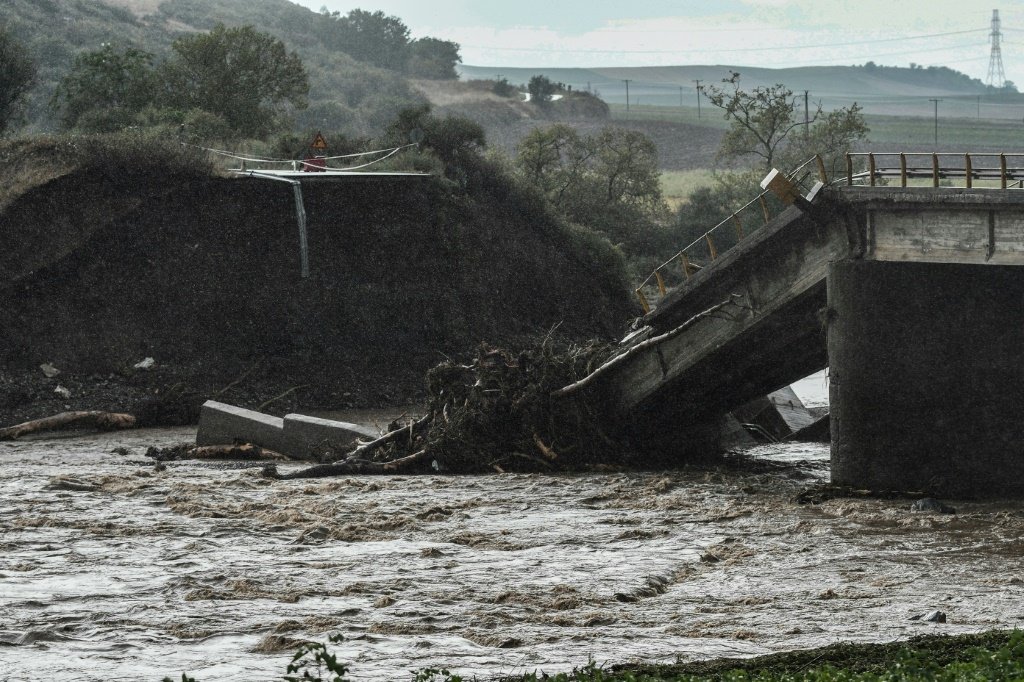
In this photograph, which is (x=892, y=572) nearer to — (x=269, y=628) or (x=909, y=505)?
(x=909, y=505)

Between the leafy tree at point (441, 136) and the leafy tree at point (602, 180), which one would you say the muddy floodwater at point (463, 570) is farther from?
the leafy tree at point (602, 180)

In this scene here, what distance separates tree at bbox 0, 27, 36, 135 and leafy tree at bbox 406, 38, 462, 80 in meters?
111

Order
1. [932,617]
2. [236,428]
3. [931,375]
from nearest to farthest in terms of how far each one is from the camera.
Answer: [932,617], [931,375], [236,428]

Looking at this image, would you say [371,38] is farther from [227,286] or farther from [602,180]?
[227,286]

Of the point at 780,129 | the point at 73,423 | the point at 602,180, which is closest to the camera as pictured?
the point at 73,423

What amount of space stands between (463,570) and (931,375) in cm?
937

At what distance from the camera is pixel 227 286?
42.6 m

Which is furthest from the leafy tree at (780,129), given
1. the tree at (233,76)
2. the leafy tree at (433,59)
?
the leafy tree at (433,59)

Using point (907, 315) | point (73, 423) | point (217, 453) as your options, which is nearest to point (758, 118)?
point (73, 423)

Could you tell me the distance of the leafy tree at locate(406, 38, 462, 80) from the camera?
175125mm

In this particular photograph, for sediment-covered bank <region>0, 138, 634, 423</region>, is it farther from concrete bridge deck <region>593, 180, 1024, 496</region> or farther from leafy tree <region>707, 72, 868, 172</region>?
leafy tree <region>707, 72, 868, 172</region>

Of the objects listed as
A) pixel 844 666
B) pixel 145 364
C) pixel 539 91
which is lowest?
pixel 145 364

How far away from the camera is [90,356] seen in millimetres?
38156

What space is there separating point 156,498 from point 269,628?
31.0ft
